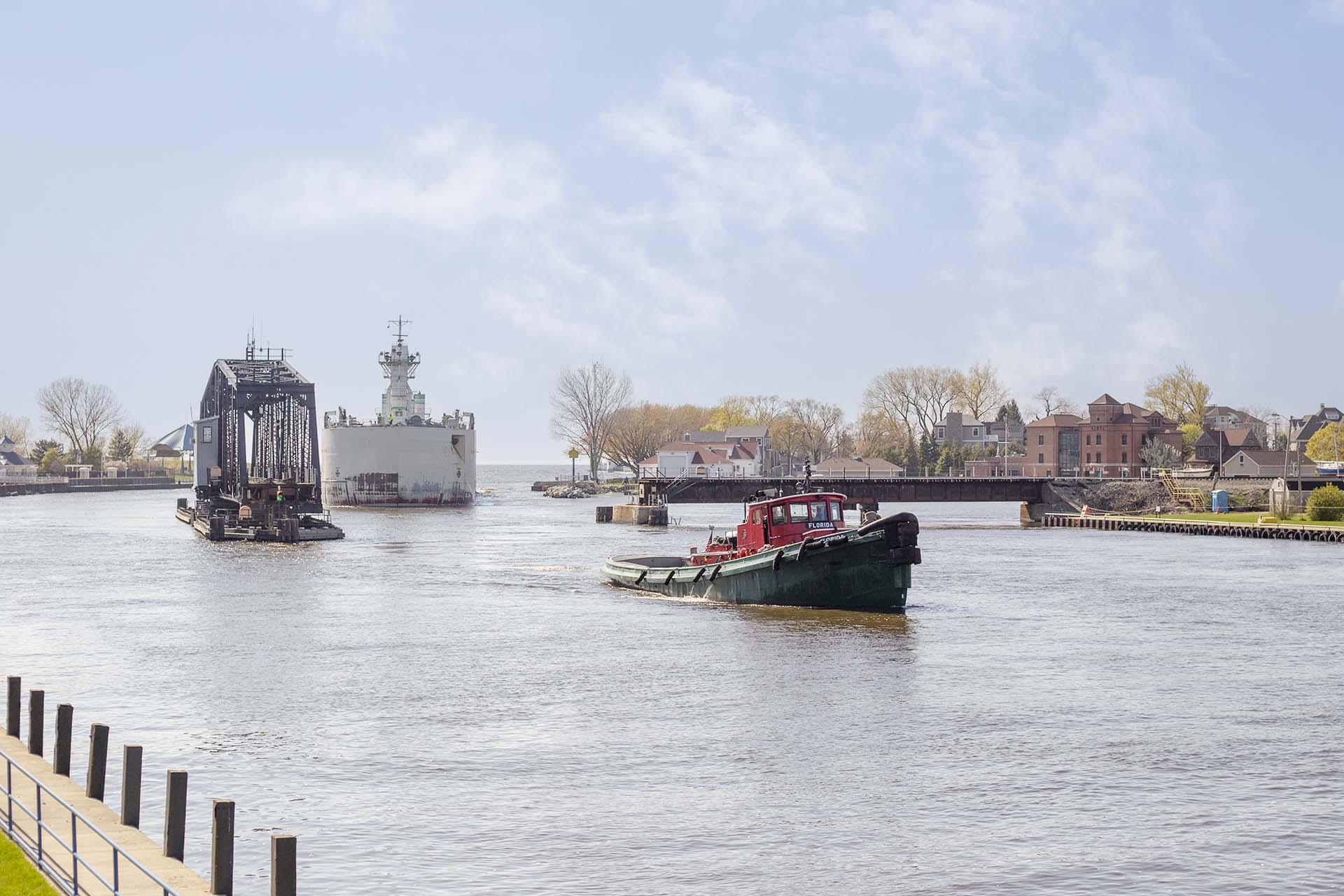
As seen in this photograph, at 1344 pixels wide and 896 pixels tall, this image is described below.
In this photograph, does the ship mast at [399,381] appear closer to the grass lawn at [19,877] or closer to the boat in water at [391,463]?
the boat in water at [391,463]

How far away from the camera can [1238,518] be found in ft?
363

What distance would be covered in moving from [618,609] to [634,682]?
17.5m

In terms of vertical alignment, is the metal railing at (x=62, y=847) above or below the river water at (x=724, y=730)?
above

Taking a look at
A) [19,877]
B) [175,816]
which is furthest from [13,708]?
[19,877]

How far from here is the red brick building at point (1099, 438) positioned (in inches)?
7067

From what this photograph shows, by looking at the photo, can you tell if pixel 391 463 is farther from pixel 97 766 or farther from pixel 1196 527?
pixel 97 766

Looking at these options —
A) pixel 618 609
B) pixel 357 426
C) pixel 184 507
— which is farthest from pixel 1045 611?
pixel 357 426

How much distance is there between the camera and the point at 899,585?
49.8 meters

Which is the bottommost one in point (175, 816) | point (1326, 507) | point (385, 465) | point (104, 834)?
point (175, 816)

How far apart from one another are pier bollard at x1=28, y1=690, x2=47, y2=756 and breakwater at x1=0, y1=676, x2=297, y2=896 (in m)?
0.99

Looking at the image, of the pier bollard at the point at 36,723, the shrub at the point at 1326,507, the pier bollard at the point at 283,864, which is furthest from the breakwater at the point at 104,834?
the shrub at the point at 1326,507

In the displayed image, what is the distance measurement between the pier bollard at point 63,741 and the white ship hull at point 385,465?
14139cm

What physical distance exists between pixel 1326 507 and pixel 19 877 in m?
101

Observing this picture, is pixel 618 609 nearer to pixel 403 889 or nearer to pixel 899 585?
pixel 899 585
